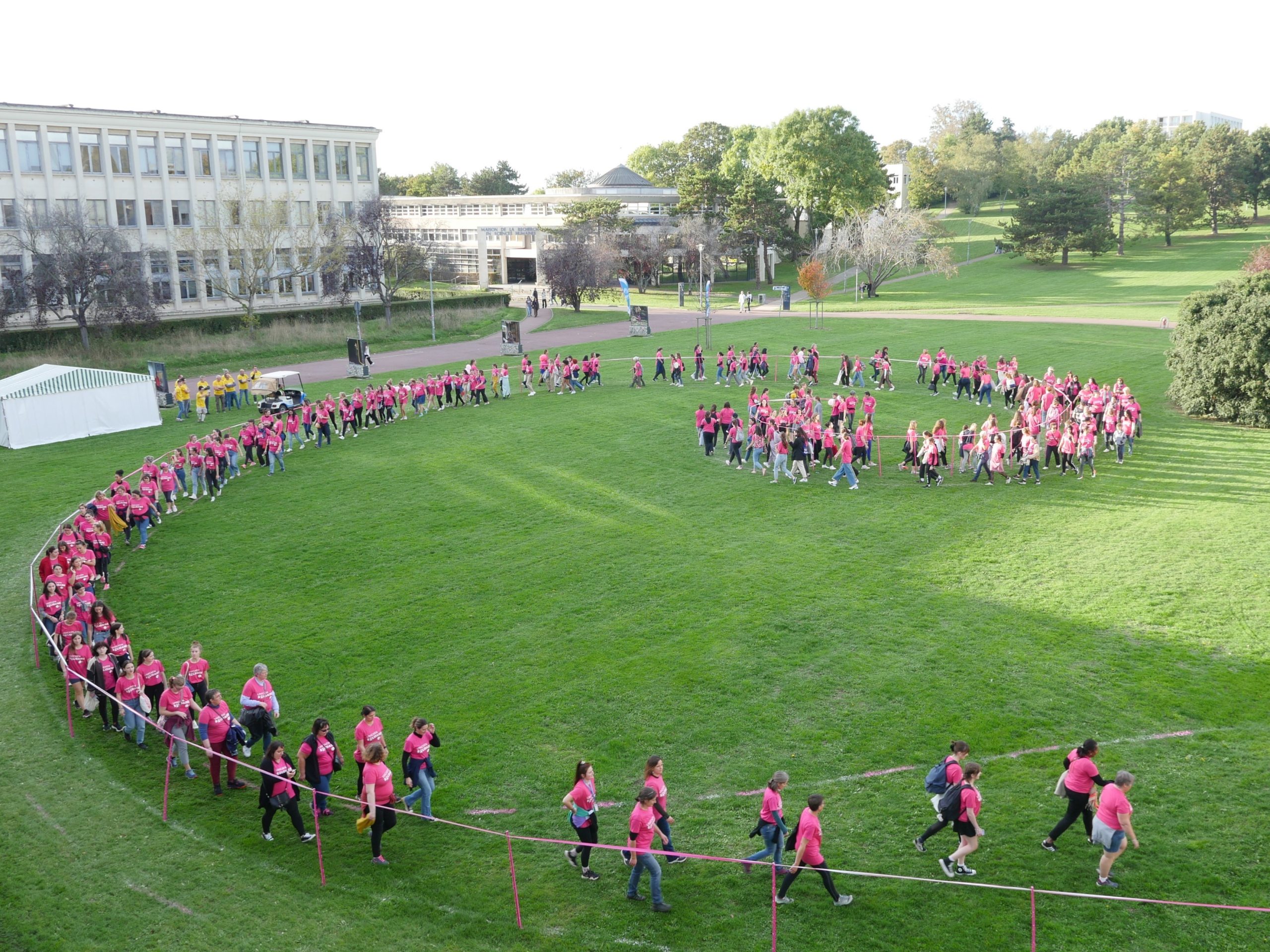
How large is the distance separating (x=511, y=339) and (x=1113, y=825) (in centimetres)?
4057

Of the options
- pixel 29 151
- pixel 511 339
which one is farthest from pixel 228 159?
pixel 511 339

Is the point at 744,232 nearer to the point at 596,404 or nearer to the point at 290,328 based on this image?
the point at 290,328

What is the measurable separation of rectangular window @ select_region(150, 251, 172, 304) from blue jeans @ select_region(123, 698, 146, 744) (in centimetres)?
5371

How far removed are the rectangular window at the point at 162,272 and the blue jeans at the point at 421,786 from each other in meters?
57.3

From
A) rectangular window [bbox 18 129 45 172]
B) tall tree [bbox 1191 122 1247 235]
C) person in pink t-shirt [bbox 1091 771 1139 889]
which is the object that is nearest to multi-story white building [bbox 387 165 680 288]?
rectangular window [bbox 18 129 45 172]

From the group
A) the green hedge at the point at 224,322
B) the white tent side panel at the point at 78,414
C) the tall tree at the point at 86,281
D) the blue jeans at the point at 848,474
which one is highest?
the tall tree at the point at 86,281

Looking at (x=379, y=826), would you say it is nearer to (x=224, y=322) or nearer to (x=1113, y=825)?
(x=1113, y=825)

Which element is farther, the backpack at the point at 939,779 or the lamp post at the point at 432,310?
the lamp post at the point at 432,310

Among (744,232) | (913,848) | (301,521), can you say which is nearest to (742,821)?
(913,848)

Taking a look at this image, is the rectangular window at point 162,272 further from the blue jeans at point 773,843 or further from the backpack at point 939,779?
the backpack at point 939,779

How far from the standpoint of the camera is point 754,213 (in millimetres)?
78312

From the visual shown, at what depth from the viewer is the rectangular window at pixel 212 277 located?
181 ft

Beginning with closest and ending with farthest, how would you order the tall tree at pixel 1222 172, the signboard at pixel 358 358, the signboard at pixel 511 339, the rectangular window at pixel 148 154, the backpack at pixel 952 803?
the backpack at pixel 952 803 < the signboard at pixel 358 358 < the signboard at pixel 511 339 < the rectangular window at pixel 148 154 < the tall tree at pixel 1222 172

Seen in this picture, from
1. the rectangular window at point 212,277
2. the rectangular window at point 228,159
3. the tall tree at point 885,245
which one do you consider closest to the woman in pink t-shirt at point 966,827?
the rectangular window at point 212,277
